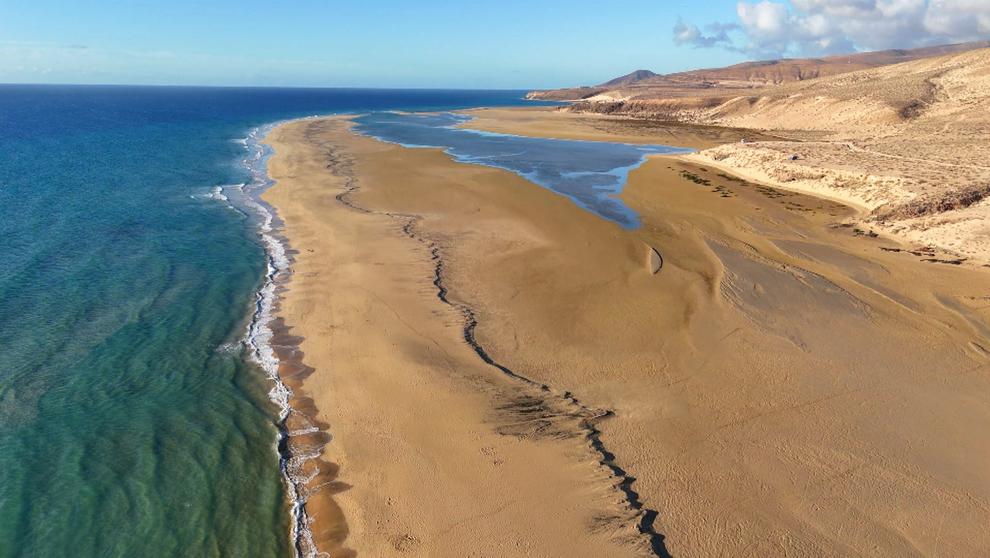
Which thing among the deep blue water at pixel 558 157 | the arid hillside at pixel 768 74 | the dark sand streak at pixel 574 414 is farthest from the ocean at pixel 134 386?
the arid hillside at pixel 768 74

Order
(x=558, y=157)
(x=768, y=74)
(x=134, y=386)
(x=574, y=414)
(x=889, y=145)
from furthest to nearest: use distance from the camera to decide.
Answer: (x=768, y=74)
(x=558, y=157)
(x=889, y=145)
(x=134, y=386)
(x=574, y=414)

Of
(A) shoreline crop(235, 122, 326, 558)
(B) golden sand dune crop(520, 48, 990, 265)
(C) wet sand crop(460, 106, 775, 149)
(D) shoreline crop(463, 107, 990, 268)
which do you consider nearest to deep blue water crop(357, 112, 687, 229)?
(C) wet sand crop(460, 106, 775, 149)

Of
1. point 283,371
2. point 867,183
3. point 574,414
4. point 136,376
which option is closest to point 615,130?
point 867,183

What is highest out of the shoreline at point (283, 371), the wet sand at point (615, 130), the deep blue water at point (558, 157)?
the wet sand at point (615, 130)

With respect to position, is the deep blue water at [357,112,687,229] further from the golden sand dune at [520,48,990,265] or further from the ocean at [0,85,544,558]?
the ocean at [0,85,544,558]

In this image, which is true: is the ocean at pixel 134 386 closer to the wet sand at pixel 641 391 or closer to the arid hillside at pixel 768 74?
the wet sand at pixel 641 391

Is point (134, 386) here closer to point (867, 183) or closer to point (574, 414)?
point (574, 414)
